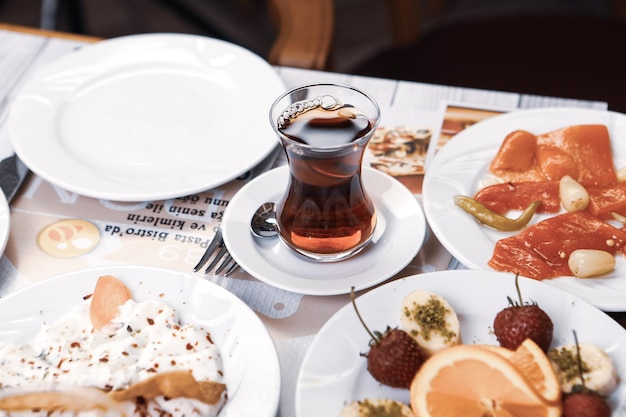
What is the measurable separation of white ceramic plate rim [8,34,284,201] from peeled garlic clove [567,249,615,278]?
0.55 m

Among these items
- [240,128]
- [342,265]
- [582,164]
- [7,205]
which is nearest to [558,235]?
[582,164]

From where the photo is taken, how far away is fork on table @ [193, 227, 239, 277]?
111 centimetres

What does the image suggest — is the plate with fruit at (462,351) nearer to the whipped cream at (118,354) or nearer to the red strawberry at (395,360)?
the red strawberry at (395,360)

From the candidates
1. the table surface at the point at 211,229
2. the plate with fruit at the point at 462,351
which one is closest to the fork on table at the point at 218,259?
the table surface at the point at 211,229

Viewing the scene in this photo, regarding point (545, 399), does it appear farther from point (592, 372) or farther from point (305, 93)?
point (305, 93)

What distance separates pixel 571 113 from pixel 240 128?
0.63 m

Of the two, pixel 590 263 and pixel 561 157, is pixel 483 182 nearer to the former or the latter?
pixel 561 157

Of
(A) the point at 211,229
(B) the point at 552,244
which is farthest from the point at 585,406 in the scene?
(A) the point at 211,229

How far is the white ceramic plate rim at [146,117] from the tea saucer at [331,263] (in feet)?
0.29

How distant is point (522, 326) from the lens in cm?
89

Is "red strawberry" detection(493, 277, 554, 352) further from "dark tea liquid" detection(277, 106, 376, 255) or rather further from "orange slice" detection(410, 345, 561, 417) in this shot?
"dark tea liquid" detection(277, 106, 376, 255)

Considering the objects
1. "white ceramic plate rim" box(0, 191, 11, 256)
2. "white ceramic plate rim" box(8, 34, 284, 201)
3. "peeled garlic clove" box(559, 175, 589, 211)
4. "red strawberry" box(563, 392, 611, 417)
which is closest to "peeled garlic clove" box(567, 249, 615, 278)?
"peeled garlic clove" box(559, 175, 589, 211)

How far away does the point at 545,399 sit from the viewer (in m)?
0.82

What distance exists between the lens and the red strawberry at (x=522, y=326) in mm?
892
